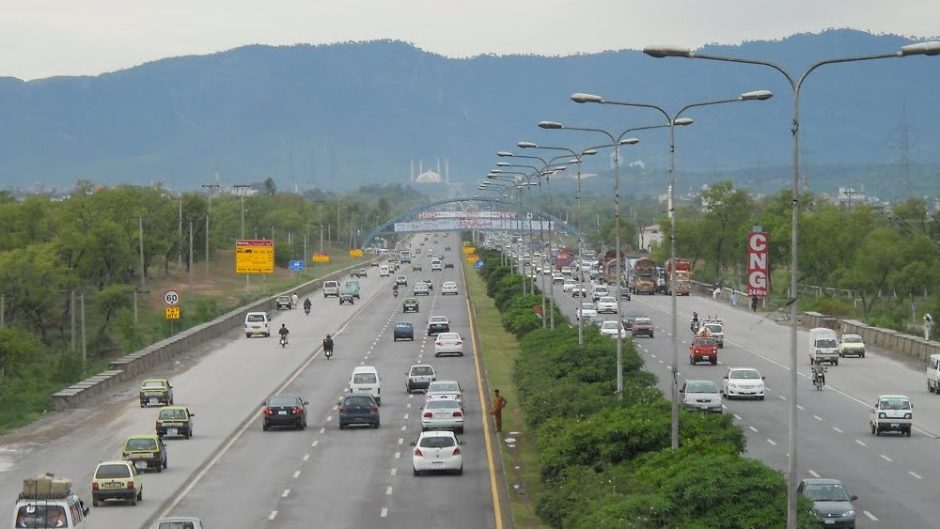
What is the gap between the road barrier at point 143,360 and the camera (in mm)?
63375

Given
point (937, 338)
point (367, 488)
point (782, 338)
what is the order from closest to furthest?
1. point (367, 488)
2. point (782, 338)
3. point (937, 338)

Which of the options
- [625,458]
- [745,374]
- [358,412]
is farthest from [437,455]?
[745,374]

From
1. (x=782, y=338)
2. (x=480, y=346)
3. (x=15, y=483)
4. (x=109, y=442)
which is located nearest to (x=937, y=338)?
(x=782, y=338)

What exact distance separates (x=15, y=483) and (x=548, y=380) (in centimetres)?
1709

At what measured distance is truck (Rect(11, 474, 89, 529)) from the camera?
29.4 metres

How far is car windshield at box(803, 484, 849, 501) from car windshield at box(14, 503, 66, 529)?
13980 millimetres

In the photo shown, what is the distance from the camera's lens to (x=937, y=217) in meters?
185

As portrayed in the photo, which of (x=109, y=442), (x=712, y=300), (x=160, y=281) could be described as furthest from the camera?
(x=160, y=281)

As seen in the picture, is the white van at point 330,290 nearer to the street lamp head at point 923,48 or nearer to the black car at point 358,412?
the black car at point 358,412

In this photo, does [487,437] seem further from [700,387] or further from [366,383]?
[366,383]

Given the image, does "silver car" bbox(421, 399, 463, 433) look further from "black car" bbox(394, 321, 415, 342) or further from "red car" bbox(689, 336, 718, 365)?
"black car" bbox(394, 321, 415, 342)

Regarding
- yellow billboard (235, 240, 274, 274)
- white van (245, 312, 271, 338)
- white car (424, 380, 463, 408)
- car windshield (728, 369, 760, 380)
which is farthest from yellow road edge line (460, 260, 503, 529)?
yellow billboard (235, 240, 274, 274)

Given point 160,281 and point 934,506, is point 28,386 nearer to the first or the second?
point 934,506

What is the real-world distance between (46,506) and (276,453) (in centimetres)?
1904
